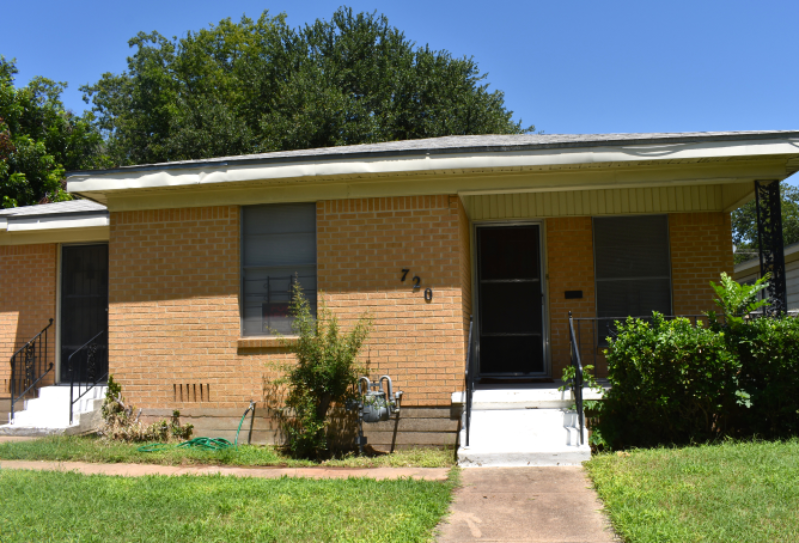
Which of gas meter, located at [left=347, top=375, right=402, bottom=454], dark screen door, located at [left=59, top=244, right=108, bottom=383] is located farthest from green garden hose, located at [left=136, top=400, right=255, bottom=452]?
dark screen door, located at [left=59, top=244, right=108, bottom=383]

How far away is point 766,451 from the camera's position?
5906mm

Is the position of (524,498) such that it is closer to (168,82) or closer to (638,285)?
(638,285)

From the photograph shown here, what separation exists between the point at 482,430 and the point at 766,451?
2.66 m

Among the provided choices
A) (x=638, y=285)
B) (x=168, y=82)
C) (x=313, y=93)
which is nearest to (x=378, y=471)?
(x=638, y=285)

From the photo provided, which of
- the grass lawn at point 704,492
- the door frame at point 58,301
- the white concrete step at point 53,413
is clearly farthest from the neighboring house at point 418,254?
the grass lawn at point 704,492

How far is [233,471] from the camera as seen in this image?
672 centimetres

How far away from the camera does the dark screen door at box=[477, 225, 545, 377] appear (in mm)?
9312

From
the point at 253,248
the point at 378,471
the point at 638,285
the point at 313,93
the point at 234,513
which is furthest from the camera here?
the point at 313,93

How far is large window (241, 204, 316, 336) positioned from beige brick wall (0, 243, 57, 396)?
4.03 metres

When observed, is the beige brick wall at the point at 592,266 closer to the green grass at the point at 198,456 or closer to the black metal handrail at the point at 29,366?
the green grass at the point at 198,456

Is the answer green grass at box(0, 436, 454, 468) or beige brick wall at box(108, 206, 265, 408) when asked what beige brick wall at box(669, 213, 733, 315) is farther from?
beige brick wall at box(108, 206, 265, 408)

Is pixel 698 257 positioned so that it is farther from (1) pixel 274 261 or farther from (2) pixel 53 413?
(2) pixel 53 413

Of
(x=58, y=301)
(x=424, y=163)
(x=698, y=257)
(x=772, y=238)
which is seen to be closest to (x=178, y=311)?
(x=58, y=301)

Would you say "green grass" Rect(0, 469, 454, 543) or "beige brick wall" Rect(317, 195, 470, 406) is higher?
"beige brick wall" Rect(317, 195, 470, 406)
